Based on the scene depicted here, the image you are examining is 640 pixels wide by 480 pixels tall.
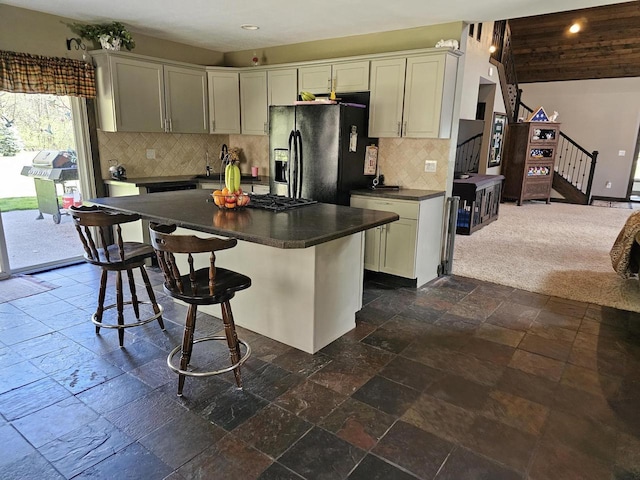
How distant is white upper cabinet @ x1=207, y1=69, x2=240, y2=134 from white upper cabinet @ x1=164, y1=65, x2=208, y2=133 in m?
0.09

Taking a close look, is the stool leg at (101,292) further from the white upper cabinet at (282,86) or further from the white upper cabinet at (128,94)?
the white upper cabinet at (282,86)

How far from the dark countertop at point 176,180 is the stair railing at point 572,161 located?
7.55 meters

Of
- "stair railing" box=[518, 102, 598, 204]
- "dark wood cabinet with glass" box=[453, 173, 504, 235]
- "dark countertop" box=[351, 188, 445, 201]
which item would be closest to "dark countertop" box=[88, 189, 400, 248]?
"dark countertop" box=[351, 188, 445, 201]

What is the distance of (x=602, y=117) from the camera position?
9891 millimetres

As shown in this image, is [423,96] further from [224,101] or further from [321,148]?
[224,101]

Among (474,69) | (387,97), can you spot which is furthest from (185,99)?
(474,69)

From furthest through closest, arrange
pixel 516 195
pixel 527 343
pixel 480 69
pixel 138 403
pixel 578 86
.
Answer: pixel 578 86 < pixel 516 195 < pixel 480 69 < pixel 527 343 < pixel 138 403

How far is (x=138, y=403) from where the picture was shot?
227 centimetres

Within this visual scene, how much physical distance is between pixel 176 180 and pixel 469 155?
5.52m

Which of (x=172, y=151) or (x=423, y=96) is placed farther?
(x=172, y=151)

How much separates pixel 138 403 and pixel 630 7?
9.57 m

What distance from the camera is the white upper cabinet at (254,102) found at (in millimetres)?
5262

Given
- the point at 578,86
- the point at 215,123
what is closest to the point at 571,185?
the point at 578,86

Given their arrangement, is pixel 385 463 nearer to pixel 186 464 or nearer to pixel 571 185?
pixel 186 464
